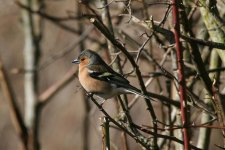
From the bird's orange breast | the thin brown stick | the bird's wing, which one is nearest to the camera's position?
the bird's wing

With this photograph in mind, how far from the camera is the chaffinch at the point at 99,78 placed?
4.06 m

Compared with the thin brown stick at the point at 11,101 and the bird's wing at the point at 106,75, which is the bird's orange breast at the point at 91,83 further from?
the thin brown stick at the point at 11,101

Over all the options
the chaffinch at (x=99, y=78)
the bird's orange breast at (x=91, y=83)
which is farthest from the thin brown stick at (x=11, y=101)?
the bird's orange breast at (x=91, y=83)

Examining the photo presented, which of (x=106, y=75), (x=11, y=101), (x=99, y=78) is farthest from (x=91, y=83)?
(x=11, y=101)

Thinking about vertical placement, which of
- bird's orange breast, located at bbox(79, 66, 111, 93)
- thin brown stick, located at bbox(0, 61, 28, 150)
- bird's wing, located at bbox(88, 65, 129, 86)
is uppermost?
bird's wing, located at bbox(88, 65, 129, 86)

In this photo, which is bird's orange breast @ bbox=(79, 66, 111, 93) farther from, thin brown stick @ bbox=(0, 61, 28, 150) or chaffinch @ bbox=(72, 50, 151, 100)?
thin brown stick @ bbox=(0, 61, 28, 150)

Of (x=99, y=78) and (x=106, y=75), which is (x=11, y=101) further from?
(x=106, y=75)

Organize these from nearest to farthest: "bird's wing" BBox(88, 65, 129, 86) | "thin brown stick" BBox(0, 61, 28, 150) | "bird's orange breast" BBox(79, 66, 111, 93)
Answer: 1. "bird's wing" BBox(88, 65, 129, 86)
2. "bird's orange breast" BBox(79, 66, 111, 93)
3. "thin brown stick" BBox(0, 61, 28, 150)

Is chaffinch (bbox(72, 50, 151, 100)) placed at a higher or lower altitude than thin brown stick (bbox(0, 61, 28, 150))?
higher

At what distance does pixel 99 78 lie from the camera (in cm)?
454

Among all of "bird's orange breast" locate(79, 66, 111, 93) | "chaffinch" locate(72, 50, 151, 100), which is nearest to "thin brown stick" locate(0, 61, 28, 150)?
"chaffinch" locate(72, 50, 151, 100)

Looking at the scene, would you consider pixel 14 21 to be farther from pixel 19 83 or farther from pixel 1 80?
pixel 1 80

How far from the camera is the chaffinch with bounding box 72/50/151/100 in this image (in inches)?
160

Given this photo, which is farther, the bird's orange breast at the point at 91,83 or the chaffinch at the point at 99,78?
the bird's orange breast at the point at 91,83
